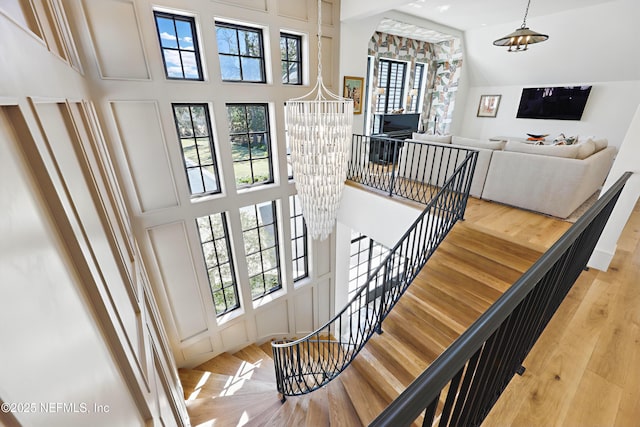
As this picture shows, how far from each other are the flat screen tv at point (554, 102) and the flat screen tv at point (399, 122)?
9.91ft

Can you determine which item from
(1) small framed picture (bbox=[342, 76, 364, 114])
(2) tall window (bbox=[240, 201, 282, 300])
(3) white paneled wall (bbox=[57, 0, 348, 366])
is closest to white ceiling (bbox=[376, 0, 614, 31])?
(1) small framed picture (bbox=[342, 76, 364, 114])

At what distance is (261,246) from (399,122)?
15.0 feet

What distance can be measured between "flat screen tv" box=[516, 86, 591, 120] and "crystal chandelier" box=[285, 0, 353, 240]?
740 centimetres

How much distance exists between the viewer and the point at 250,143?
3992 millimetres

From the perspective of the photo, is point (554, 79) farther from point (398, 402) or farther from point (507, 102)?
point (398, 402)

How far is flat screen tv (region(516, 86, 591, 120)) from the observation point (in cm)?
636

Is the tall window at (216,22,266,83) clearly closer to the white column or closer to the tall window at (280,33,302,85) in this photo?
the tall window at (280,33,302,85)

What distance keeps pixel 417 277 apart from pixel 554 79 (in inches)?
280

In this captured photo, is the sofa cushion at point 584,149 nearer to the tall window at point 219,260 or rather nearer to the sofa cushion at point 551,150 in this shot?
the sofa cushion at point 551,150

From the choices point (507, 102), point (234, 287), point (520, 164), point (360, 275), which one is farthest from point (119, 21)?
point (507, 102)

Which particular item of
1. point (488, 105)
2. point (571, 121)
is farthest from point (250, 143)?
point (571, 121)

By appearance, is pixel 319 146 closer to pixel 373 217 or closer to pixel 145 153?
pixel 145 153

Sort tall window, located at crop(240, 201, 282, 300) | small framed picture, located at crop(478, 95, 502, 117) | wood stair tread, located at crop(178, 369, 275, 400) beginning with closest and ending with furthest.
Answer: wood stair tread, located at crop(178, 369, 275, 400) < tall window, located at crop(240, 201, 282, 300) < small framed picture, located at crop(478, 95, 502, 117)

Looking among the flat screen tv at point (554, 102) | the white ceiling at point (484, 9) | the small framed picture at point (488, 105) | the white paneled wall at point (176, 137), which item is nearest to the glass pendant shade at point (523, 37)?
the white ceiling at point (484, 9)
